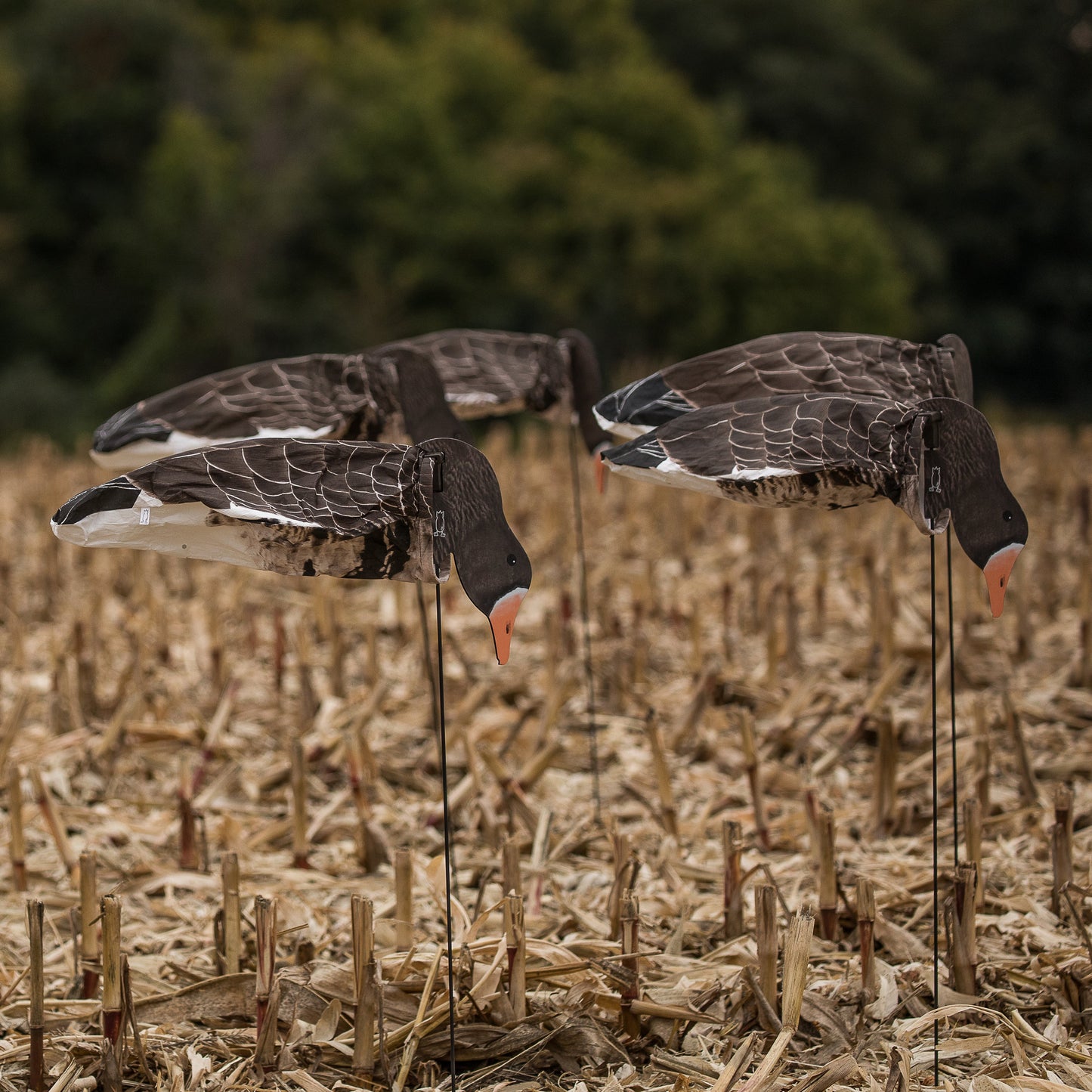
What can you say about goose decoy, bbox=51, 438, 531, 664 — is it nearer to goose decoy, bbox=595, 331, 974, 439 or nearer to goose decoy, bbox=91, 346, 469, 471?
goose decoy, bbox=595, 331, 974, 439

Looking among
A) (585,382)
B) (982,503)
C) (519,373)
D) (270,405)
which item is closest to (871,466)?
(982,503)

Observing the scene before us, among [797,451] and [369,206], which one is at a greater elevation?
[369,206]

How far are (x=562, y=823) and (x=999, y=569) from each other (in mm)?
1294

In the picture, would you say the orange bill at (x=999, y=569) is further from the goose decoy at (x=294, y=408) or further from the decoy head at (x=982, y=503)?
the goose decoy at (x=294, y=408)

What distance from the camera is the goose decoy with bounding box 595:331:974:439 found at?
218 centimetres

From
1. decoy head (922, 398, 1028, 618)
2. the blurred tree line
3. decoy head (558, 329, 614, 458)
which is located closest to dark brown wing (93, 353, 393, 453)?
decoy head (558, 329, 614, 458)

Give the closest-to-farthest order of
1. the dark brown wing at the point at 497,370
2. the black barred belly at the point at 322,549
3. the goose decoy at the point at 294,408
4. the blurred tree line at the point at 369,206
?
the black barred belly at the point at 322,549
the goose decoy at the point at 294,408
the dark brown wing at the point at 497,370
the blurred tree line at the point at 369,206

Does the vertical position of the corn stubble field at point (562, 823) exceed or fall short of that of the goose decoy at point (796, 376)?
it falls short

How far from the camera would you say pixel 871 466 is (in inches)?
72.7

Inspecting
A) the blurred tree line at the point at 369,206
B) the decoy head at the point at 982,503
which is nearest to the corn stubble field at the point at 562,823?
the decoy head at the point at 982,503

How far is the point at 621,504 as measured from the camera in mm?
5516

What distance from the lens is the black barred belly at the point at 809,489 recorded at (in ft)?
6.04

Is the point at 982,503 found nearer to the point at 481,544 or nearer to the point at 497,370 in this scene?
the point at 481,544

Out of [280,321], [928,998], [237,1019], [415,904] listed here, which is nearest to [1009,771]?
[928,998]
